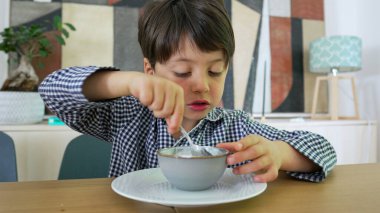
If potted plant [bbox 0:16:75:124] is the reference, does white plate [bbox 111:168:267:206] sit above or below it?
below

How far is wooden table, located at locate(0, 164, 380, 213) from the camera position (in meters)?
0.41

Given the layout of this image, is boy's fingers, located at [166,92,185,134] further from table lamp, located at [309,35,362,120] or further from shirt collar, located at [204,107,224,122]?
table lamp, located at [309,35,362,120]

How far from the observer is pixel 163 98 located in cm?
46

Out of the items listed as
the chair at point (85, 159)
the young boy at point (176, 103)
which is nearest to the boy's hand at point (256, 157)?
the young boy at point (176, 103)

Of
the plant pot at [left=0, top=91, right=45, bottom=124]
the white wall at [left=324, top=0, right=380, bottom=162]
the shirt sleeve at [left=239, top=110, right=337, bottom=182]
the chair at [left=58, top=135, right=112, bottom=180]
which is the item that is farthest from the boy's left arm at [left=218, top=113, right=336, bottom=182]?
the white wall at [left=324, top=0, right=380, bottom=162]

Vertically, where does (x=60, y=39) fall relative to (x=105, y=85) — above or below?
above

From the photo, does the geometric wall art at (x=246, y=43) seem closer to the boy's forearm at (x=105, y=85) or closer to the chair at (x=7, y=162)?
the chair at (x=7, y=162)

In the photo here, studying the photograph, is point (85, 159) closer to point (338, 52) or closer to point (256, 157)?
point (256, 157)

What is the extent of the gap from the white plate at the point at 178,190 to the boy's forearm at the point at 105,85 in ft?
0.48

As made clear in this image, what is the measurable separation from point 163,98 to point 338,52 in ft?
5.91

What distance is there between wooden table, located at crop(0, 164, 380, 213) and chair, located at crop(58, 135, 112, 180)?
567mm

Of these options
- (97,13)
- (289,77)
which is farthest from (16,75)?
(289,77)

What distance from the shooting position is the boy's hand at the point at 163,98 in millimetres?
457

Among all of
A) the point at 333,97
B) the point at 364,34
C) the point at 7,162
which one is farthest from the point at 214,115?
the point at 364,34
